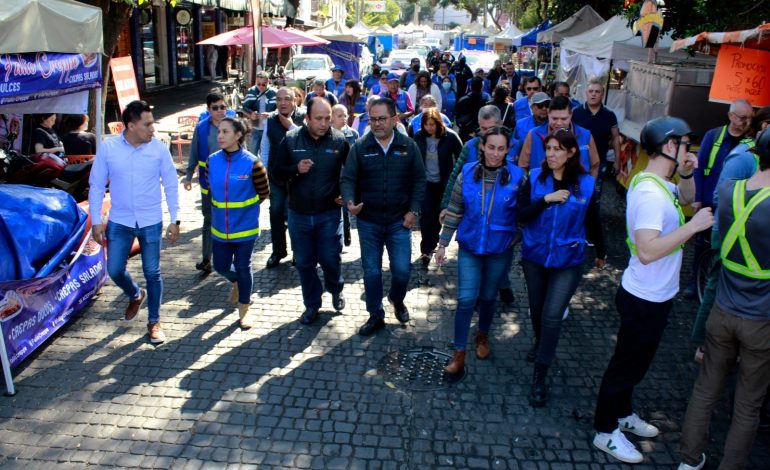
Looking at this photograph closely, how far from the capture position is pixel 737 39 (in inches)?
232

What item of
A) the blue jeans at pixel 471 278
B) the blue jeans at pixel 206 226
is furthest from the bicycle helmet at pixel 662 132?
the blue jeans at pixel 206 226

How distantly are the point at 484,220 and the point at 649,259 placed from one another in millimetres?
1303

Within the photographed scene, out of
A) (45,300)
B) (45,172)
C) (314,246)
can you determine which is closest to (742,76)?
(314,246)

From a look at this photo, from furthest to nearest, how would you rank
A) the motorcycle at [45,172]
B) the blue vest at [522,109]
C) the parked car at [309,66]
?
the parked car at [309,66] → the blue vest at [522,109] → the motorcycle at [45,172]

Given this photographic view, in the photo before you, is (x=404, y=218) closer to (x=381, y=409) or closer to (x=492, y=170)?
(x=492, y=170)

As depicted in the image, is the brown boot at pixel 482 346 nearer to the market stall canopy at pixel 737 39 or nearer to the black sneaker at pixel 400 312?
the black sneaker at pixel 400 312

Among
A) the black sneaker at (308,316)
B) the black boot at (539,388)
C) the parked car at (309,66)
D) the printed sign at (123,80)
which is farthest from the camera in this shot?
the parked car at (309,66)

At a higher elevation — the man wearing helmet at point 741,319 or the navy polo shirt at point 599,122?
the navy polo shirt at point 599,122

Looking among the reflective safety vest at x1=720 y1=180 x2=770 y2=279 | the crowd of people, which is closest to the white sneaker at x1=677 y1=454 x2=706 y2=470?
the crowd of people

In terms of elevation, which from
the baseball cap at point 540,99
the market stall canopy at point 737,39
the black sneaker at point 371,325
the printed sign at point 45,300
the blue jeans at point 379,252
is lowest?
the black sneaker at point 371,325

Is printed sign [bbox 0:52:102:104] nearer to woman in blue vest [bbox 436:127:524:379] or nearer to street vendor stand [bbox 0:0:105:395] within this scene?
street vendor stand [bbox 0:0:105:395]

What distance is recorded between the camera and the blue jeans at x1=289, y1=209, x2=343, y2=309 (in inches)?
210

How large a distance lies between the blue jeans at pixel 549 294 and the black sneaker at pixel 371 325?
58.6 inches

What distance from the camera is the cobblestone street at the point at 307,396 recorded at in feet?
12.5
